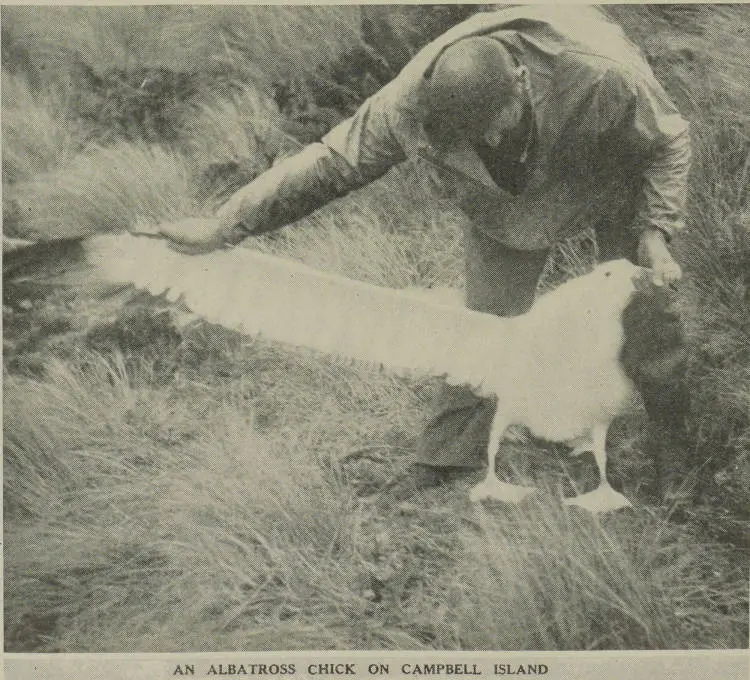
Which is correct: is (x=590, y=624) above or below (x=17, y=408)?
below

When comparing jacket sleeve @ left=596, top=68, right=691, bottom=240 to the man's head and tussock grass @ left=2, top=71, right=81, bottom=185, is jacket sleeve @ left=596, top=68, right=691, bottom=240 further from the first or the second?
tussock grass @ left=2, top=71, right=81, bottom=185

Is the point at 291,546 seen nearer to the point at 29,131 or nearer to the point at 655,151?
the point at 29,131

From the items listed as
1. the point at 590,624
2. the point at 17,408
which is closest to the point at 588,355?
the point at 590,624

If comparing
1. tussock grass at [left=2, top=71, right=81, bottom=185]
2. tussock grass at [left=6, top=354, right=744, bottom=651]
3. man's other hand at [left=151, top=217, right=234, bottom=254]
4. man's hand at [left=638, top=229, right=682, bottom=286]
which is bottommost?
tussock grass at [left=6, top=354, right=744, bottom=651]

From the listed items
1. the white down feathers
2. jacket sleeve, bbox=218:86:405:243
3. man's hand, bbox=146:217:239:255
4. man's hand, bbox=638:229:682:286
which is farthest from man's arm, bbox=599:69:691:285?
man's hand, bbox=146:217:239:255

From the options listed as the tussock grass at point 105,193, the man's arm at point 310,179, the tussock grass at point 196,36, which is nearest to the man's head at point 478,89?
the man's arm at point 310,179

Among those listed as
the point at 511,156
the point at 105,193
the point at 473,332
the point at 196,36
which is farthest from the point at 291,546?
the point at 196,36

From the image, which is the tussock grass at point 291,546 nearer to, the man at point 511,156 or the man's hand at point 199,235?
the man at point 511,156

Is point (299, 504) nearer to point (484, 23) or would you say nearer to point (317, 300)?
point (317, 300)
